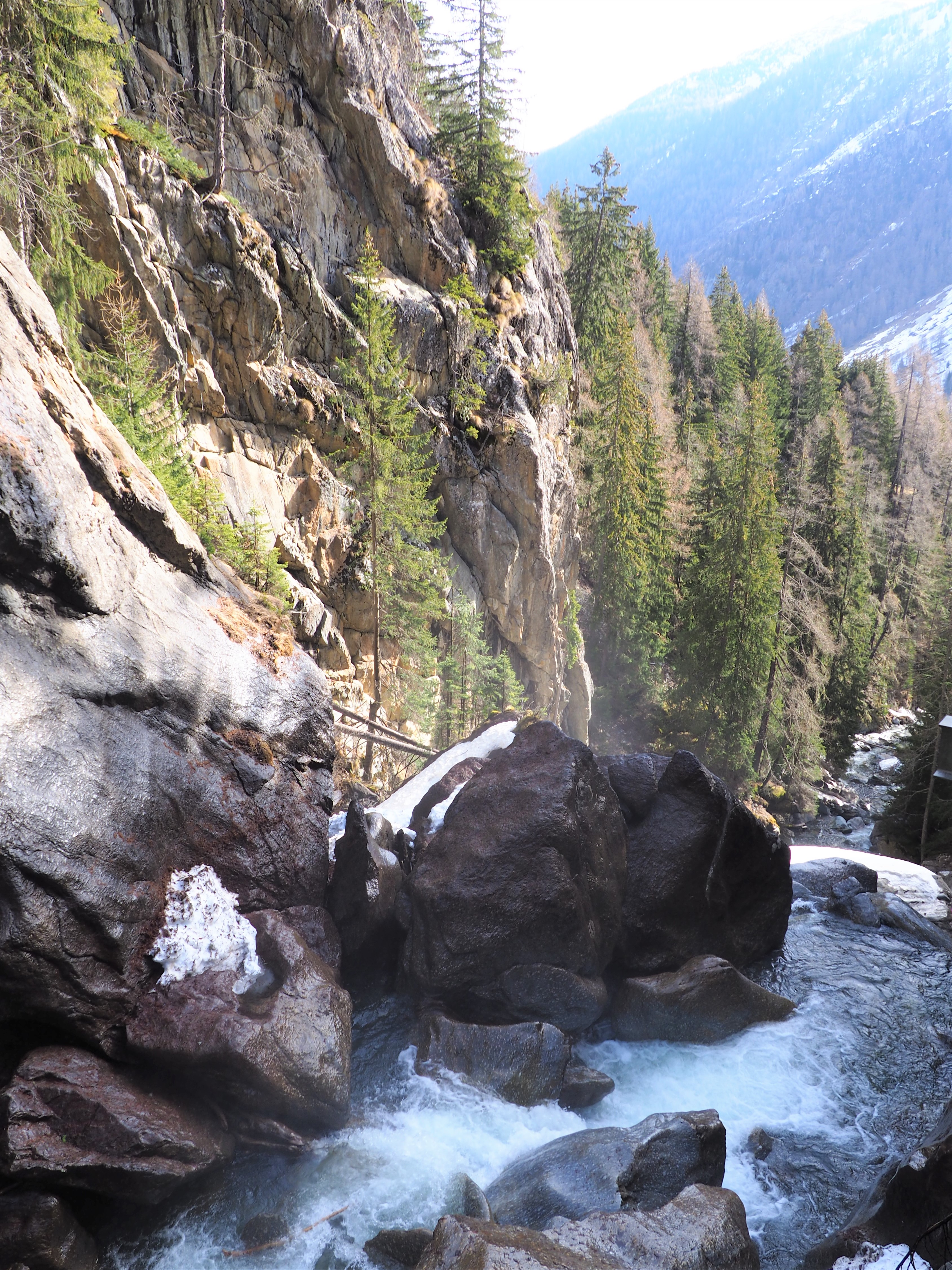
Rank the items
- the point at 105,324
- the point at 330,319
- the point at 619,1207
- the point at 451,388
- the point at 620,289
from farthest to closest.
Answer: the point at 620,289 → the point at 451,388 → the point at 330,319 → the point at 105,324 → the point at 619,1207

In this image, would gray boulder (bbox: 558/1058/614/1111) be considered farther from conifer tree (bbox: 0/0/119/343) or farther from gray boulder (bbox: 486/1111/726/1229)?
conifer tree (bbox: 0/0/119/343)

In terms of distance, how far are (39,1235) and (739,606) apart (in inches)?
1006

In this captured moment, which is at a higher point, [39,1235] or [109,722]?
[109,722]

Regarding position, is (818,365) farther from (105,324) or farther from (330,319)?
(105,324)

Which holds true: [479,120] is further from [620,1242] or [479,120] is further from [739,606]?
[620,1242]

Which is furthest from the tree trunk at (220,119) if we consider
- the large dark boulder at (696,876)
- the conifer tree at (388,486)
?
the large dark boulder at (696,876)

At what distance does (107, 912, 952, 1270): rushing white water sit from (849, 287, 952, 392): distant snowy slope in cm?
17364

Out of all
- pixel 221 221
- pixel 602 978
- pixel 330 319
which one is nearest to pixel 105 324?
A: pixel 221 221

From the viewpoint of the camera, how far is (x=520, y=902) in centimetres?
859

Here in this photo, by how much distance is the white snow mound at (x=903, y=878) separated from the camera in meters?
13.5

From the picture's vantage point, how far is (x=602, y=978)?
923cm

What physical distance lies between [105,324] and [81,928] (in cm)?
1168

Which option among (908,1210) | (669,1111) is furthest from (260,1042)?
(908,1210)

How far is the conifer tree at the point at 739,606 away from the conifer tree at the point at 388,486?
39.9 ft
